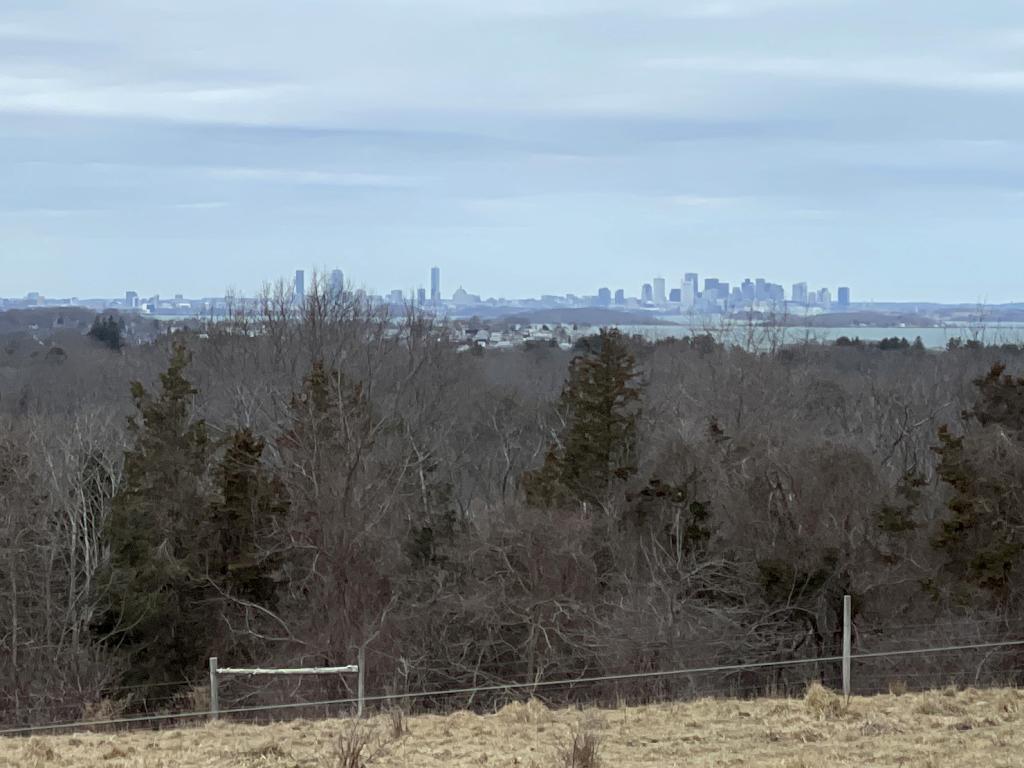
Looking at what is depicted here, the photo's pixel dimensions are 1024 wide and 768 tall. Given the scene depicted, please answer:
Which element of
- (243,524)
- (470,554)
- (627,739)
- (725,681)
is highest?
(627,739)

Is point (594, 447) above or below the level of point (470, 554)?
above

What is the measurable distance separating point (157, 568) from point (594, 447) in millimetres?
10300

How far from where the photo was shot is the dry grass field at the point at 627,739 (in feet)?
29.5

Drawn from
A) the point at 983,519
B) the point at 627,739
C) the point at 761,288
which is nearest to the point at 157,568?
the point at 983,519

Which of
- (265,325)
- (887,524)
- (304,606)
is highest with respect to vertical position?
(265,325)

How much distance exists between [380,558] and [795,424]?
1508 centimetres

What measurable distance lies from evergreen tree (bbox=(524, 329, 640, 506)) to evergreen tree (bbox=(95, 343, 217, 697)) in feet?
23.4

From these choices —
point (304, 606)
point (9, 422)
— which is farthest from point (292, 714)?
point (9, 422)

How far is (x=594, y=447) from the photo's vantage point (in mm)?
31016

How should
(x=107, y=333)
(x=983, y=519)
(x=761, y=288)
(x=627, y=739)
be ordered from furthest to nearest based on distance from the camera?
(x=761, y=288)
(x=107, y=333)
(x=983, y=519)
(x=627, y=739)

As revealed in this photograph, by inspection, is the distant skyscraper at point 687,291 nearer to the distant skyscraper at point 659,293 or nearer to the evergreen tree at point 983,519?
the distant skyscraper at point 659,293

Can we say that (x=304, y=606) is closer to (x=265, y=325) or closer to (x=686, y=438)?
(x=686, y=438)

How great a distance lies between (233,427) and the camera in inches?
1446

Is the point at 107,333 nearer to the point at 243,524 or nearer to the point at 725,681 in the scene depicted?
the point at 243,524
